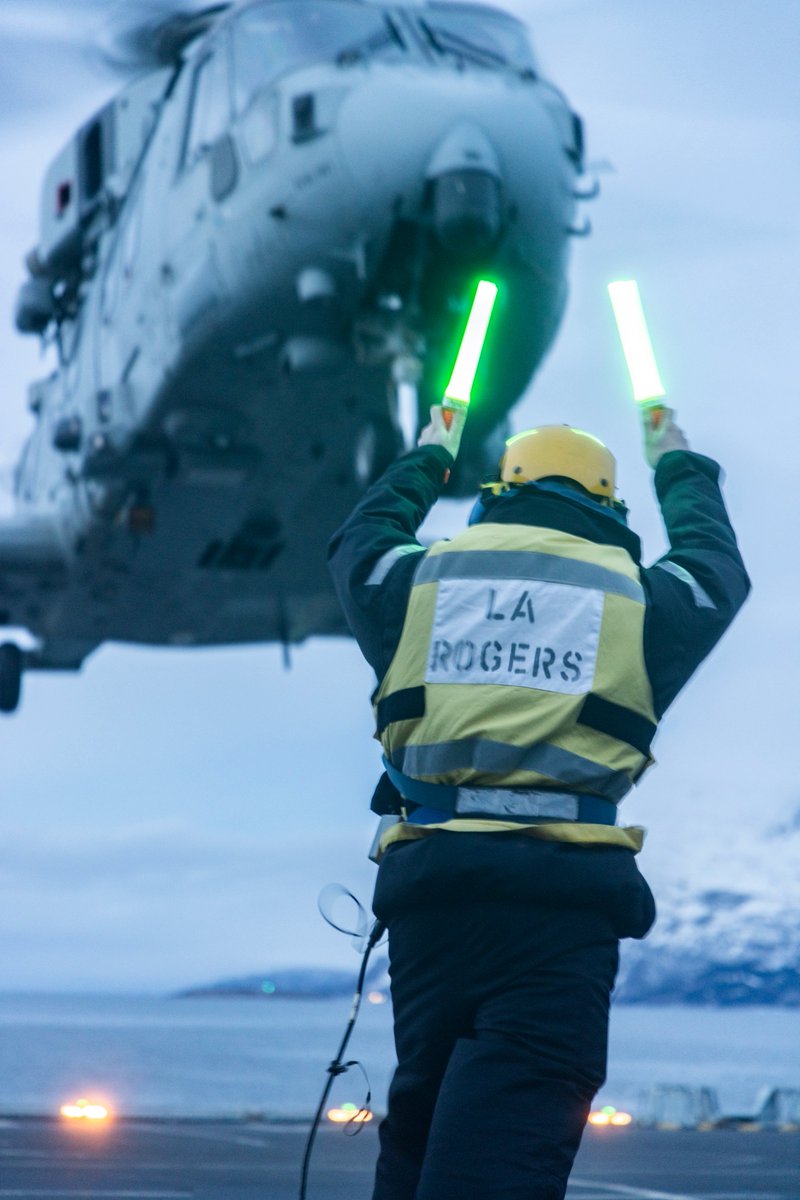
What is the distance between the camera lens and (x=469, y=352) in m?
4.14

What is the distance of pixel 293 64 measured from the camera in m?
14.0

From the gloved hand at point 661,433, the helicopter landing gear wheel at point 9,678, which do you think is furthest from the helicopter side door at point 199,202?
the gloved hand at point 661,433

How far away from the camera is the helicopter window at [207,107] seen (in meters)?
14.9

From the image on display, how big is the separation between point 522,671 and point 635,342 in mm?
951

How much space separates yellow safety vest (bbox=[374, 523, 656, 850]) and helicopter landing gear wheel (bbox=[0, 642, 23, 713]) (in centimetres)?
1862

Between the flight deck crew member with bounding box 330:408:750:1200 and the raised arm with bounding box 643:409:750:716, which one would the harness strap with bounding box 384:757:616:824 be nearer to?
the flight deck crew member with bounding box 330:408:750:1200

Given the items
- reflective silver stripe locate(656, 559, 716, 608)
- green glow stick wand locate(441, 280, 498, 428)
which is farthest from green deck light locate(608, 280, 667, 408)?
reflective silver stripe locate(656, 559, 716, 608)

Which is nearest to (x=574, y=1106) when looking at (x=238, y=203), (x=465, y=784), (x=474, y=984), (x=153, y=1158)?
(x=474, y=984)

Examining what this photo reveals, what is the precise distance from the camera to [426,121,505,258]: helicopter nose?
494 inches

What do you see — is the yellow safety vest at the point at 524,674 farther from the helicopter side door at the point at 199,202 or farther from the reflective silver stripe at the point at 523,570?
the helicopter side door at the point at 199,202

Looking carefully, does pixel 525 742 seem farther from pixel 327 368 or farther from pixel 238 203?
pixel 238 203

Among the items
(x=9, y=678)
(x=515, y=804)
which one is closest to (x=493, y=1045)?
(x=515, y=804)

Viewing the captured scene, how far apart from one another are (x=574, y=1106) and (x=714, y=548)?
125 centimetres

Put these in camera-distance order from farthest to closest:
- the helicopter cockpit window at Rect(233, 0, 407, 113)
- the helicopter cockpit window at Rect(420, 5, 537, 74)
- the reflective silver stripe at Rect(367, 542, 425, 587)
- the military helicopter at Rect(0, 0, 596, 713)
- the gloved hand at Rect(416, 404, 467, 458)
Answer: the helicopter cockpit window at Rect(420, 5, 537, 74), the helicopter cockpit window at Rect(233, 0, 407, 113), the military helicopter at Rect(0, 0, 596, 713), the gloved hand at Rect(416, 404, 467, 458), the reflective silver stripe at Rect(367, 542, 425, 587)
